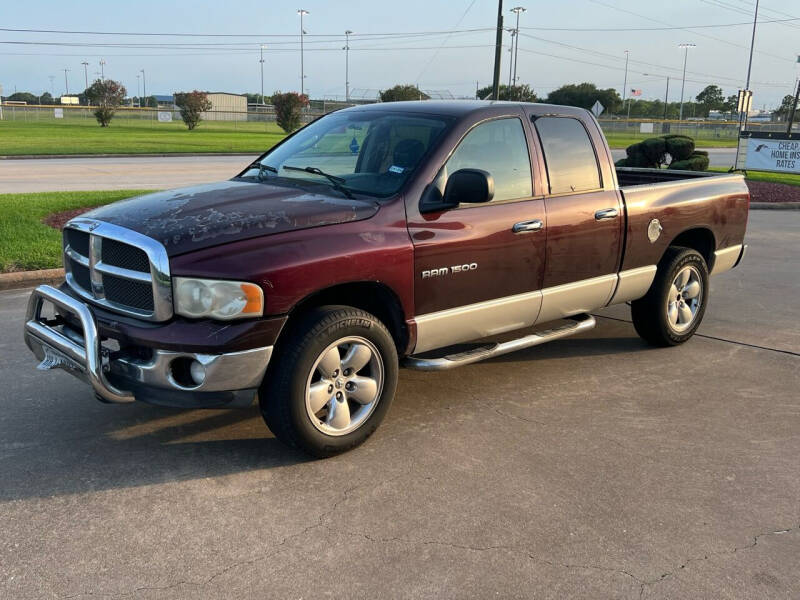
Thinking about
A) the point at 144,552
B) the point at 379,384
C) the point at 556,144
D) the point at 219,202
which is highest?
the point at 556,144

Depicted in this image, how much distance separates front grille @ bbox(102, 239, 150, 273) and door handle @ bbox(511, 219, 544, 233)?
2.24m

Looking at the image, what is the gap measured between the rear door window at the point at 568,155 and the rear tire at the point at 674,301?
1.11 meters

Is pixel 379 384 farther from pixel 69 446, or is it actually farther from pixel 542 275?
pixel 69 446

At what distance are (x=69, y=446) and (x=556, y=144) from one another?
3.66 m

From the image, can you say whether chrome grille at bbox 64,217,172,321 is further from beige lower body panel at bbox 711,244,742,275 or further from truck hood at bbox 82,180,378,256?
beige lower body panel at bbox 711,244,742,275

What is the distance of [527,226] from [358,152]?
121 centimetres

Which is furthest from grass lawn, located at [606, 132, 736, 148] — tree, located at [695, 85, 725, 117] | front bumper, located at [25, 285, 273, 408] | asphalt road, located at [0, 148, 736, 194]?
tree, located at [695, 85, 725, 117]

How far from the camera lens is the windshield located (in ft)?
14.8

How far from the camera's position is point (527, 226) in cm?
479

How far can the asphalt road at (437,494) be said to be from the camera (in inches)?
121

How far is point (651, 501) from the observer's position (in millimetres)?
3713

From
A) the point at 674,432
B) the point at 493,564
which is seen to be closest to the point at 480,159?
the point at 674,432

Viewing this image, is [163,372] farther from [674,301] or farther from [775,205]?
[775,205]

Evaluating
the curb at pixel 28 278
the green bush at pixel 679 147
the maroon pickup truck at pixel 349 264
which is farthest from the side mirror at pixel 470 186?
the green bush at pixel 679 147
